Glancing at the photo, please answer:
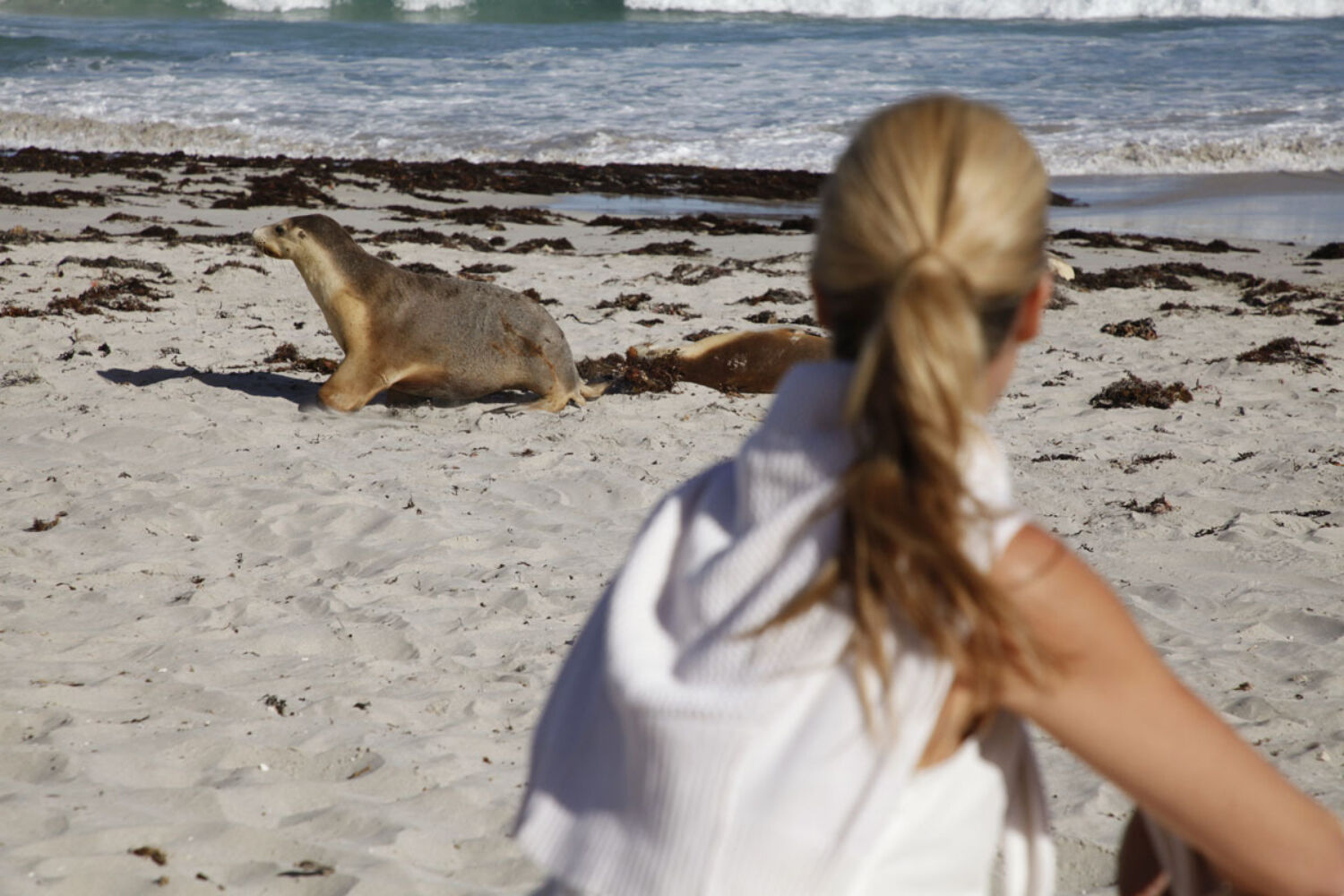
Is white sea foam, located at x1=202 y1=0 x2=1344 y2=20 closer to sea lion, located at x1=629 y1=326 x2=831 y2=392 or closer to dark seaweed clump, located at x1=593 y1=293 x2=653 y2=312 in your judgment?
dark seaweed clump, located at x1=593 y1=293 x2=653 y2=312

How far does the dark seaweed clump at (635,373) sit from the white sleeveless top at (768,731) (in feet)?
19.0

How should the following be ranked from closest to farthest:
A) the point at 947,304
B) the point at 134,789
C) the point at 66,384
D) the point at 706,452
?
1. the point at 947,304
2. the point at 134,789
3. the point at 706,452
4. the point at 66,384

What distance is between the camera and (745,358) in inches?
285

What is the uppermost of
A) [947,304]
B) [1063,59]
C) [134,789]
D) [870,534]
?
[1063,59]

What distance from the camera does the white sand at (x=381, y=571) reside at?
288 cm

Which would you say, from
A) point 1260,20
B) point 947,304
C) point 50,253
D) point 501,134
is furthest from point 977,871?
point 1260,20

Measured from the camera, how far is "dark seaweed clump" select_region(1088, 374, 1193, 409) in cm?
688

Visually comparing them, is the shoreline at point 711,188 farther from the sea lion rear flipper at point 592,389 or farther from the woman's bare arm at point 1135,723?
the woman's bare arm at point 1135,723

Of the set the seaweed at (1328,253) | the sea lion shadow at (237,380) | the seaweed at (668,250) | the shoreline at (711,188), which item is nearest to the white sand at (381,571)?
the sea lion shadow at (237,380)

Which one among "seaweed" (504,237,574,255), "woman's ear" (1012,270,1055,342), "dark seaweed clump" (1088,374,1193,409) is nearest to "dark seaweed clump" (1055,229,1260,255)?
"seaweed" (504,237,574,255)

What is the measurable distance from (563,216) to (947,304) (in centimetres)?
1359

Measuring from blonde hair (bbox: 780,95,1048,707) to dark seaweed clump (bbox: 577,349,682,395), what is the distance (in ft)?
19.3

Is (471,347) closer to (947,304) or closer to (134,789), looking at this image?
(134,789)

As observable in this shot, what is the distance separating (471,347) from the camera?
6.85 meters
